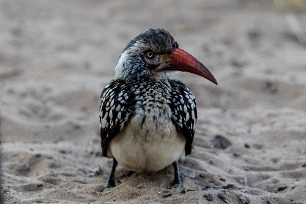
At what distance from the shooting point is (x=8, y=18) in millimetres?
9227

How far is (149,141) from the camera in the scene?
171 inches

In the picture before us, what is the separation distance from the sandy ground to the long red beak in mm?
732

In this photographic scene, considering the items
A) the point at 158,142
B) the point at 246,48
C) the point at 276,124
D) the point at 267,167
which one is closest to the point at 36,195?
the point at 158,142

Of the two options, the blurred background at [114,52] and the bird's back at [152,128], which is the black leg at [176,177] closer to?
the bird's back at [152,128]

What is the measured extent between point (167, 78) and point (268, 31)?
4468mm

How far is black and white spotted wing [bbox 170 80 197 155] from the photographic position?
14.7 feet

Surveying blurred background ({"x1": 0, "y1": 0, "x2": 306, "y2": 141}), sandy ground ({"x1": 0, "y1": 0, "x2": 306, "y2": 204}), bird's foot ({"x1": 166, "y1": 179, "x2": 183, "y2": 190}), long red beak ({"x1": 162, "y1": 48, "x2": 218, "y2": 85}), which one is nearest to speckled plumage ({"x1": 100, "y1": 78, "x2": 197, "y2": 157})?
long red beak ({"x1": 162, "y1": 48, "x2": 218, "y2": 85})

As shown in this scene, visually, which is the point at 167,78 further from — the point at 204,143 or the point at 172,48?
the point at 204,143

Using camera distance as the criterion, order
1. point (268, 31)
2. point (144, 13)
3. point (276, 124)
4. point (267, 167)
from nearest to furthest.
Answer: point (267, 167) → point (276, 124) → point (268, 31) → point (144, 13)

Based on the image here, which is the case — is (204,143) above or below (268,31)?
below

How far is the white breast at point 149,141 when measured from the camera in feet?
14.2

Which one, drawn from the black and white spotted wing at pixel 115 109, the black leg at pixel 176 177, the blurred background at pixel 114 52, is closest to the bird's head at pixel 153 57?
the black and white spotted wing at pixel 115 109

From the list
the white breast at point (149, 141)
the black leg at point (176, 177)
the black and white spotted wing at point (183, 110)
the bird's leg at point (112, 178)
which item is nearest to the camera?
the white breast at point (149, 141)

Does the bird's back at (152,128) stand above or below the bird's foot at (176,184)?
above
